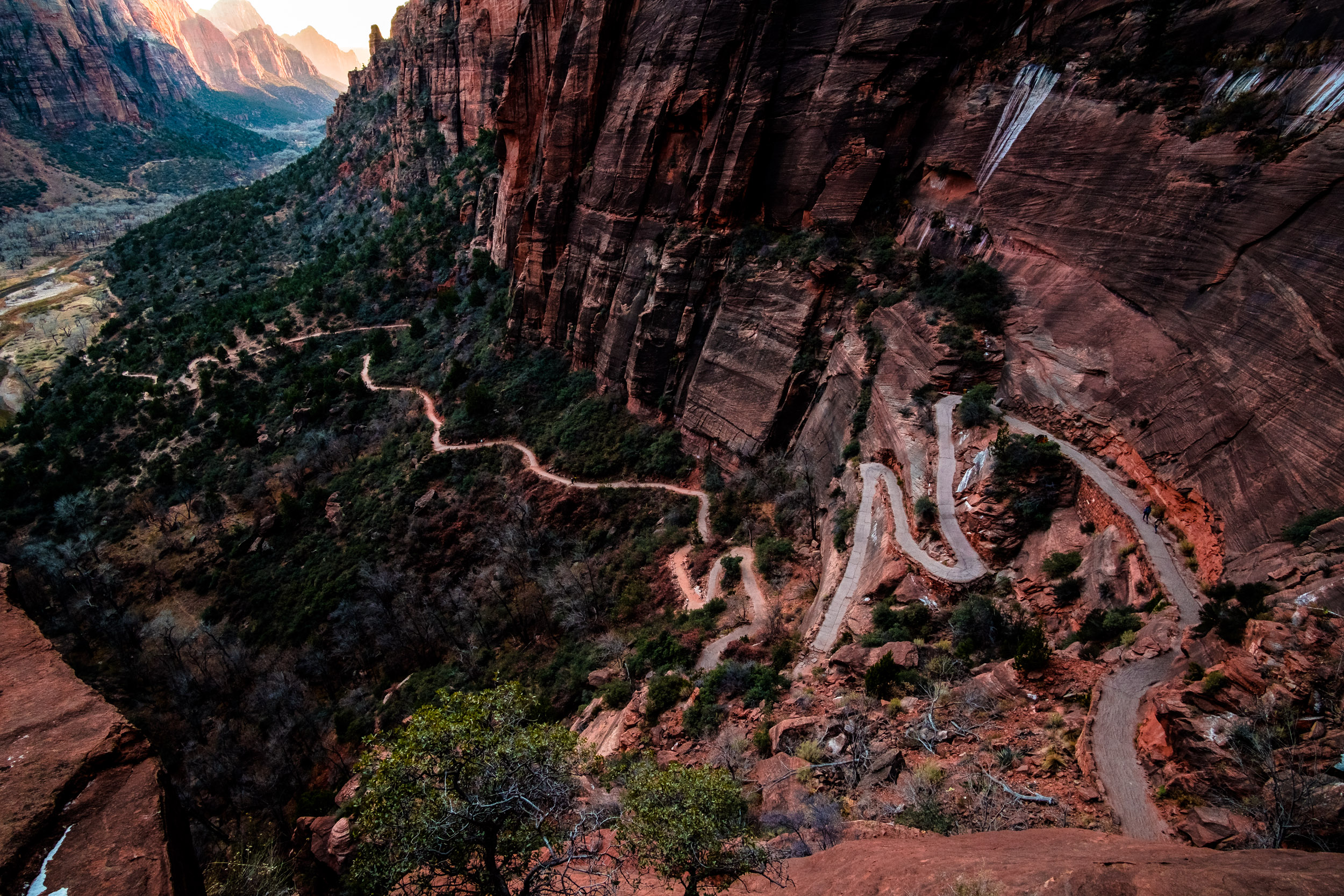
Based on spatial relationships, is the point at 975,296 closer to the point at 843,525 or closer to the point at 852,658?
the point at 843,525

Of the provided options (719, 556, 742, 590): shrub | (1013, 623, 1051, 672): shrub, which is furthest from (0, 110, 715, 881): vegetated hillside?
(1013, 623, 1051, 672): shrub

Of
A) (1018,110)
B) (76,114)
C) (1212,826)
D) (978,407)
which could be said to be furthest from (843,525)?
(76,114)

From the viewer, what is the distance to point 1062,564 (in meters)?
18.8

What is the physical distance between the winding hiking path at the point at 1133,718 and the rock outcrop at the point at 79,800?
14715mm

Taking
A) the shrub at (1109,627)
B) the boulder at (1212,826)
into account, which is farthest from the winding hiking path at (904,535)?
the boulder at (1212,826)

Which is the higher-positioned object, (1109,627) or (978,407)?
(978,407)

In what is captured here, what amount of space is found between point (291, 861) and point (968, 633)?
23529 millimetres

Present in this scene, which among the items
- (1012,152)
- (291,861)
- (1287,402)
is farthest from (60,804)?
(1012,152)

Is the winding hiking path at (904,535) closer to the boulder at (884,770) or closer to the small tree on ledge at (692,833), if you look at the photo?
the boulder at (884,770)

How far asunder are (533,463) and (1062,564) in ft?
115

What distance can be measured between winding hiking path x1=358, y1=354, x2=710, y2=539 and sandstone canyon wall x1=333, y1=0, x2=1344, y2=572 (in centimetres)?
432

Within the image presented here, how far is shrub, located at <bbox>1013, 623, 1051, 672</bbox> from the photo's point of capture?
50.5 feet

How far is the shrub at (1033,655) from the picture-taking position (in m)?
15.4

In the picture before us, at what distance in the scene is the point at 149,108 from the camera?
630 ft
